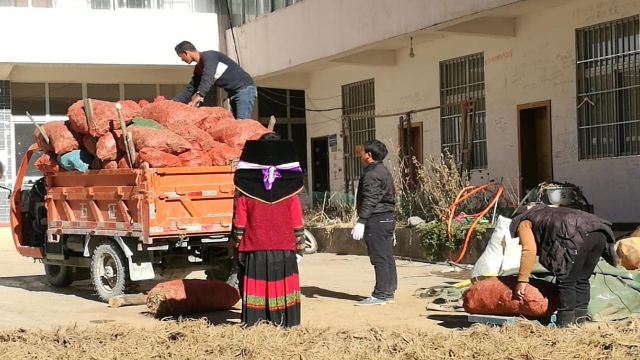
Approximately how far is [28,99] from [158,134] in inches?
689

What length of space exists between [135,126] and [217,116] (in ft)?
3.64

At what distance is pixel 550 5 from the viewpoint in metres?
16.1

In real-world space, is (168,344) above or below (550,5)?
below

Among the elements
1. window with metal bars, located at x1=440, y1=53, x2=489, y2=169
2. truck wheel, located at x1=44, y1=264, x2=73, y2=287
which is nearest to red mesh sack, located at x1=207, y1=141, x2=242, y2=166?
truck wheel, located at x1=44, y1=264, x2=73, y2=287

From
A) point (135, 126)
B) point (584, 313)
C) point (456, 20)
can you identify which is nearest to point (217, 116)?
point (135, 126)

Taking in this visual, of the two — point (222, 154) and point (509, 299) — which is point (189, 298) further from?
point (509, 299)

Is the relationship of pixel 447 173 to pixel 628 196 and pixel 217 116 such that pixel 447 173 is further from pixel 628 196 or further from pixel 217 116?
pixel 217 116

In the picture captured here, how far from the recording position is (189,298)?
9930 mm

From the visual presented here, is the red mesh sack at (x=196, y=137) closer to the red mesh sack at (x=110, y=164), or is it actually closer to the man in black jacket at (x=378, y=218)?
the red mesh sack at (x=110, y=164)

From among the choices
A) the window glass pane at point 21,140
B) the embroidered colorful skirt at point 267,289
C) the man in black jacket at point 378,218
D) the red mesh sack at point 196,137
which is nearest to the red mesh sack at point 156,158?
the red mesh sack at point 196,137

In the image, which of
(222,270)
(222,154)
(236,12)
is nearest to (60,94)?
(236,12)

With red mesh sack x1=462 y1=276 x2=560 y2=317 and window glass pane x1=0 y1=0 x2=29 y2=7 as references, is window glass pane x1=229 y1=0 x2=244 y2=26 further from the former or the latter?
red mesh sack x1=462 y1=276 x2=560 y2=317

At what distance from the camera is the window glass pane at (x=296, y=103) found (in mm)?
28312

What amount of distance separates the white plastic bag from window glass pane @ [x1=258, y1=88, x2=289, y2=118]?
18266 mm
